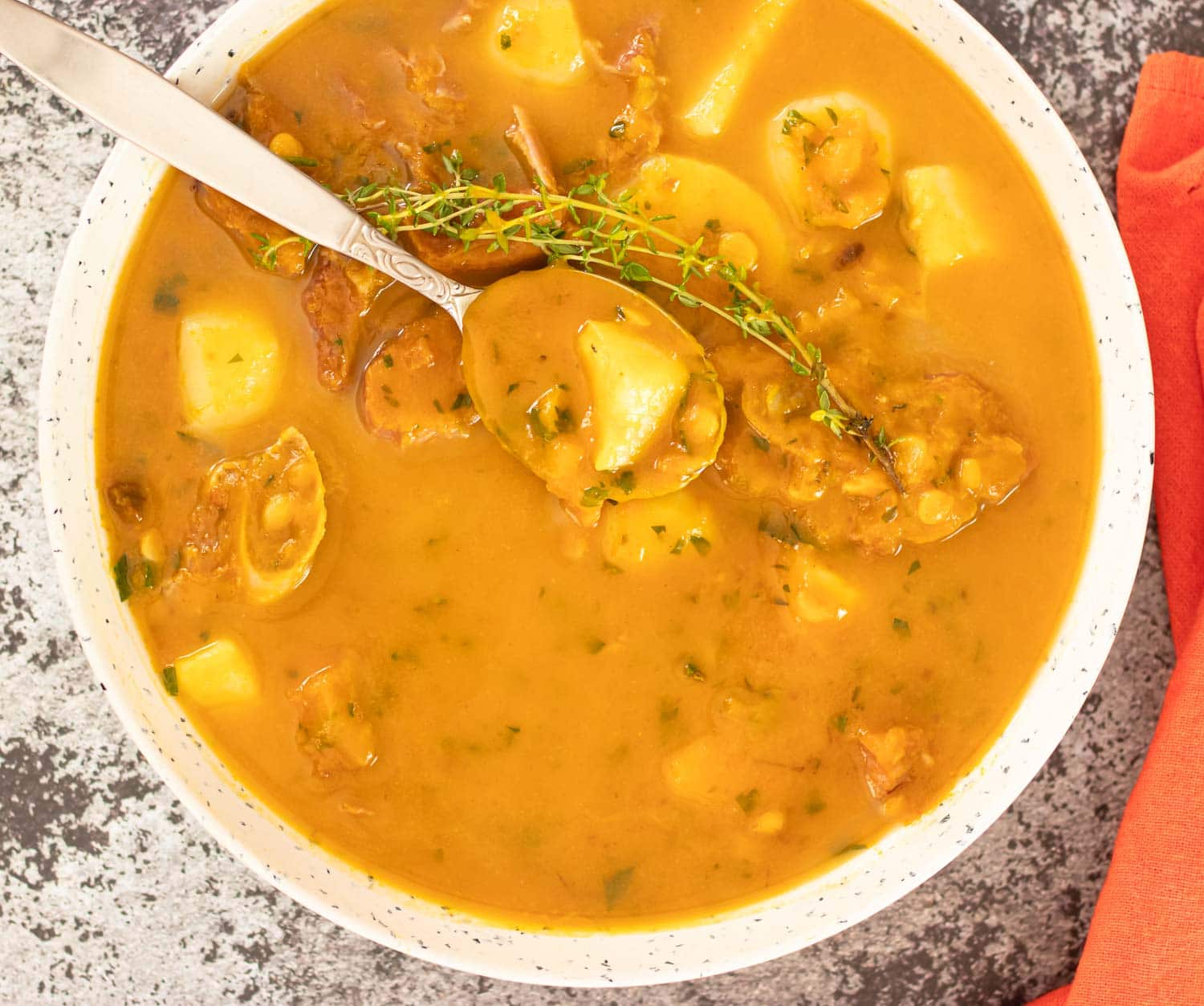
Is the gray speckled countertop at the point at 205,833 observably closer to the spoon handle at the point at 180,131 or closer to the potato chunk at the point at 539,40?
the spoon handle at the point at 180,131

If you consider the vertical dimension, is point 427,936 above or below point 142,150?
below

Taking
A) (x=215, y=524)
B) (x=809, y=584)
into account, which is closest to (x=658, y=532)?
(x=809, y=584)

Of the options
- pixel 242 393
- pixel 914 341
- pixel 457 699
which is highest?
pixel 914 341

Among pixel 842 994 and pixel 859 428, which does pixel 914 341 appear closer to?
pixel 859 428

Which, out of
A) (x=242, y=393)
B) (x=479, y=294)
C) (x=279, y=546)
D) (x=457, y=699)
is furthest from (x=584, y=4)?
(x=457, y=699)

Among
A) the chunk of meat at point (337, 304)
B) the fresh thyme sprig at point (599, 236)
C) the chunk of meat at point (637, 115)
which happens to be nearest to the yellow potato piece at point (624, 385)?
the fresh thyme sprig at point (599, 236)

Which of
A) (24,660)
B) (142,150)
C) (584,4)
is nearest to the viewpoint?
(142,150)
